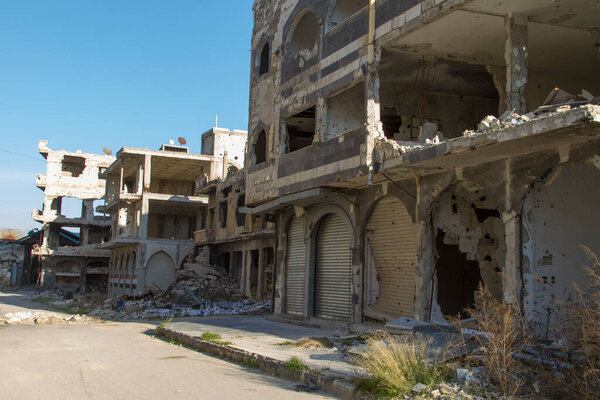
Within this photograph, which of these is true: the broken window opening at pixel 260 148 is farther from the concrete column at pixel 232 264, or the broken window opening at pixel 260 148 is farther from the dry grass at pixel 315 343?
the concrete column at pixel 232 264

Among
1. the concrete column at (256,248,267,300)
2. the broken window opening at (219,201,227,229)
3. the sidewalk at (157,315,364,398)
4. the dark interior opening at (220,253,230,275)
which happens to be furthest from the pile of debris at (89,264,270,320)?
the sidewalk at (157,315,364,398)

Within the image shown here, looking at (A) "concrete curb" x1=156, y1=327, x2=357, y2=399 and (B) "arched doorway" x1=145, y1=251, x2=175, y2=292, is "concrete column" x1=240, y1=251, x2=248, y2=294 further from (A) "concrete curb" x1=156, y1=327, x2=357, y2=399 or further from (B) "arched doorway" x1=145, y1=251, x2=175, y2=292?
(A) "concrete curb" x1=156, y1=327, x2=357, y2=399

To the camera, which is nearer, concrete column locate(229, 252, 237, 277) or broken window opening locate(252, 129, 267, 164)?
broken window opening locate(252, 129, 267, 164)

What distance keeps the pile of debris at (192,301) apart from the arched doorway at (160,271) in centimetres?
499

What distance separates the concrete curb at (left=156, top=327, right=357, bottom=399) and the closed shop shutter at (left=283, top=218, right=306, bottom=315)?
506 centimetres

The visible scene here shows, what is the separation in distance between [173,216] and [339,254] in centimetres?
2897

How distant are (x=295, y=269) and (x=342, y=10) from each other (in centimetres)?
810

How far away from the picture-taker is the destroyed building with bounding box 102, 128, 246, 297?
35.4 m

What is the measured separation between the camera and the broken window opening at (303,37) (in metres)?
18.2

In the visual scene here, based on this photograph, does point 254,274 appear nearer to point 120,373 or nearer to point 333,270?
point 333,270

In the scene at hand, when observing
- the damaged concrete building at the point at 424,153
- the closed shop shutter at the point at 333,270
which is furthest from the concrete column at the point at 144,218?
the closed shop shutter at the point at 333,270

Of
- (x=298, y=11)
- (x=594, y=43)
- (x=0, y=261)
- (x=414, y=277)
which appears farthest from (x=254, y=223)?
(x=0, y=261)

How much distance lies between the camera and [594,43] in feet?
39.3

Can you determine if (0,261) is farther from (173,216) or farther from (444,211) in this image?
(444,211)
